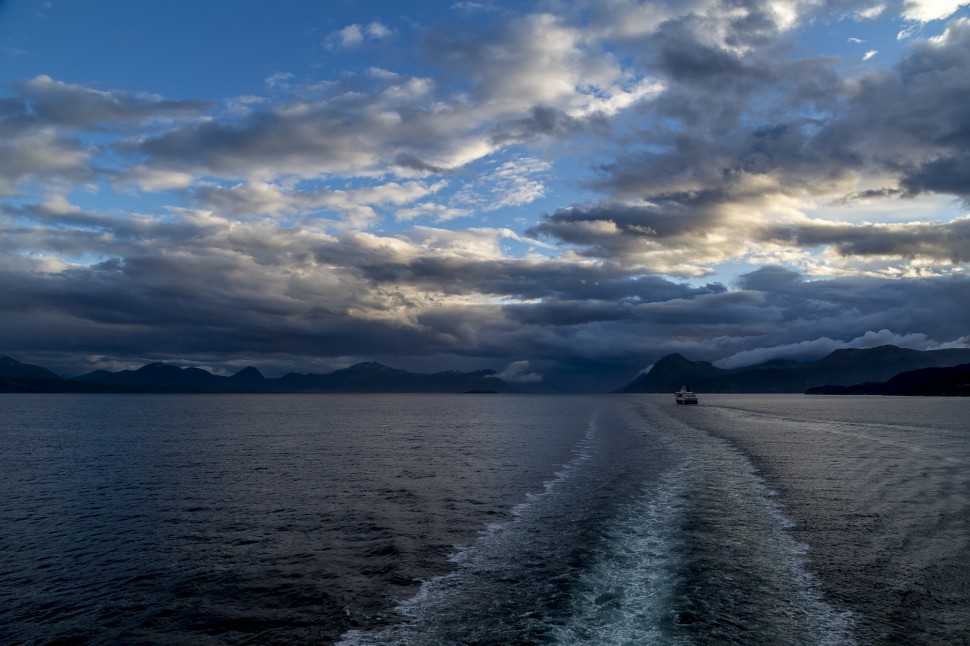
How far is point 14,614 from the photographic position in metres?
19.7

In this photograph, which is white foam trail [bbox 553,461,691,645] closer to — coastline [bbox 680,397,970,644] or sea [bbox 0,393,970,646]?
sea [bbox 0,393,970,646]

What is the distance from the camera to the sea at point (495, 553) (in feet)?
58.9

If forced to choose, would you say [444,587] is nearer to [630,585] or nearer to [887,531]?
[630,585]

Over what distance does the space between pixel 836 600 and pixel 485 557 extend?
12.9m

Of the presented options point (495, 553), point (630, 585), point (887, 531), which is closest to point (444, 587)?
point (495, 553)

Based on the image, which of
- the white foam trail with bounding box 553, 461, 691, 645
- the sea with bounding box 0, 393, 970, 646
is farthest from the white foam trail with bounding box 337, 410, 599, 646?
the white foam trail with bounding box 553, 461, 691, 645

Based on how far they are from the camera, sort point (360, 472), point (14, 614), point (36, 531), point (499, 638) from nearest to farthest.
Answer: point (499, 638)
point (14, 614)
point (36, 531)
point (360, 472)

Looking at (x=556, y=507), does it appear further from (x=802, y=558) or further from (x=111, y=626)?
(x=111, y=626)

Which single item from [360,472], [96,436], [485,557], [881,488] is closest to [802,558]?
[485,557]

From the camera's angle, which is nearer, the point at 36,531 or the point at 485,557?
the point at 485,557

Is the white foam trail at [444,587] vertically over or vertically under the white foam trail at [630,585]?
under

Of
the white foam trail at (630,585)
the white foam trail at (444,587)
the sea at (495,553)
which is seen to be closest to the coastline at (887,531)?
the sea at (495,553)

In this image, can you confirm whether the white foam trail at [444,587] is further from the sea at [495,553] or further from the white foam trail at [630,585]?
the white foam trail at [630,585]

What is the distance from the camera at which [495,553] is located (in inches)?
1005
